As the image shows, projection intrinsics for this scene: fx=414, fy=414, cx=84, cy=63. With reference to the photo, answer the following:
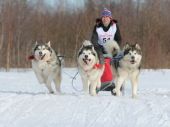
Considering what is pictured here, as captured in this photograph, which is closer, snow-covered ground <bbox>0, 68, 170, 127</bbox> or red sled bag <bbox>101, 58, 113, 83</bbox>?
snow-covered ground <bbox>0, 68, 170, 127</bbox>

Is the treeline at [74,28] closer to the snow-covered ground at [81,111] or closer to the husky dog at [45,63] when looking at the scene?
the husky dog at [45,63]

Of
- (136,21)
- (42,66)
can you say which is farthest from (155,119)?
(136,21)

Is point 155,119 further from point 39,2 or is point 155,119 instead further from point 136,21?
point 39,2

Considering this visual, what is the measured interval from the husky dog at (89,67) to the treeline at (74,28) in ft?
44.0

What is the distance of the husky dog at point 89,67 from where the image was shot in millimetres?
7629

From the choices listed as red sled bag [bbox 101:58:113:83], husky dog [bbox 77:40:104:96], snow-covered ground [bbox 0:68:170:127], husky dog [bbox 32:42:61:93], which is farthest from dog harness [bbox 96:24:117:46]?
snow-covered ground [bbox 0:68:170:127]

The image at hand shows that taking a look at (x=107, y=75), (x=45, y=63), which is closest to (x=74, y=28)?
(x=107, y=75)

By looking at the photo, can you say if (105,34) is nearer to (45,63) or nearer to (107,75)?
(107,75)

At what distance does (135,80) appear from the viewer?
7758 millimetres

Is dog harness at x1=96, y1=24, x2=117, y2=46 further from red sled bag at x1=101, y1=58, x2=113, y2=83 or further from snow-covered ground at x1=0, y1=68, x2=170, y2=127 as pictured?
snow-covered ground at x1=0, y1=68, x2=170, y2=127

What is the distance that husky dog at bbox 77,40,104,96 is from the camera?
7.63 meters

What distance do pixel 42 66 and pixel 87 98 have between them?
132 cm

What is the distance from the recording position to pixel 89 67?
25.2ft

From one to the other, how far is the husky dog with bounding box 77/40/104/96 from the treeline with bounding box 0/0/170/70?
44.0 ft
